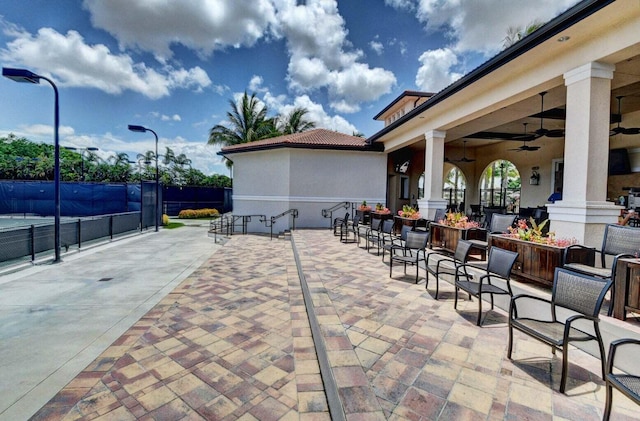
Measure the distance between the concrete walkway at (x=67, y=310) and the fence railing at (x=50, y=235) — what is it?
51 cm

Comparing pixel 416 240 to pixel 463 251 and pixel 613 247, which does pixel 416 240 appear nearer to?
pixel 463 251

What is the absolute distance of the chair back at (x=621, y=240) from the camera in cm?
314

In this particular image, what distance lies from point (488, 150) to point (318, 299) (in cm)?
1357

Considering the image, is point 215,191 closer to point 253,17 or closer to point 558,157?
point 253,17

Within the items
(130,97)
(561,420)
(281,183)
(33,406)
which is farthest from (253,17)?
(130,97)

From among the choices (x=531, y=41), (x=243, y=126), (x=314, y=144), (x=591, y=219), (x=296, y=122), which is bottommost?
(x=591, y=219)

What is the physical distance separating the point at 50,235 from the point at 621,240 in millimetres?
11341

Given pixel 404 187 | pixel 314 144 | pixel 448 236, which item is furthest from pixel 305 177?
pixel 448 236

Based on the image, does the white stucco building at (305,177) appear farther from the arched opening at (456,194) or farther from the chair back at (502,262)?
the chair back at (502,262)

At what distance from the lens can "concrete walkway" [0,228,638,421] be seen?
196 cm

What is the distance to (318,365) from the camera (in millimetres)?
2578

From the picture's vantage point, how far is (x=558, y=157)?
10.6m

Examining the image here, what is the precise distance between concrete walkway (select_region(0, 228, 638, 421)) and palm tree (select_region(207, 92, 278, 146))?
19.9m

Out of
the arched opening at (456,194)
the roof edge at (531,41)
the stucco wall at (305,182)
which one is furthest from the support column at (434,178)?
the stucco wall at (305,182)
